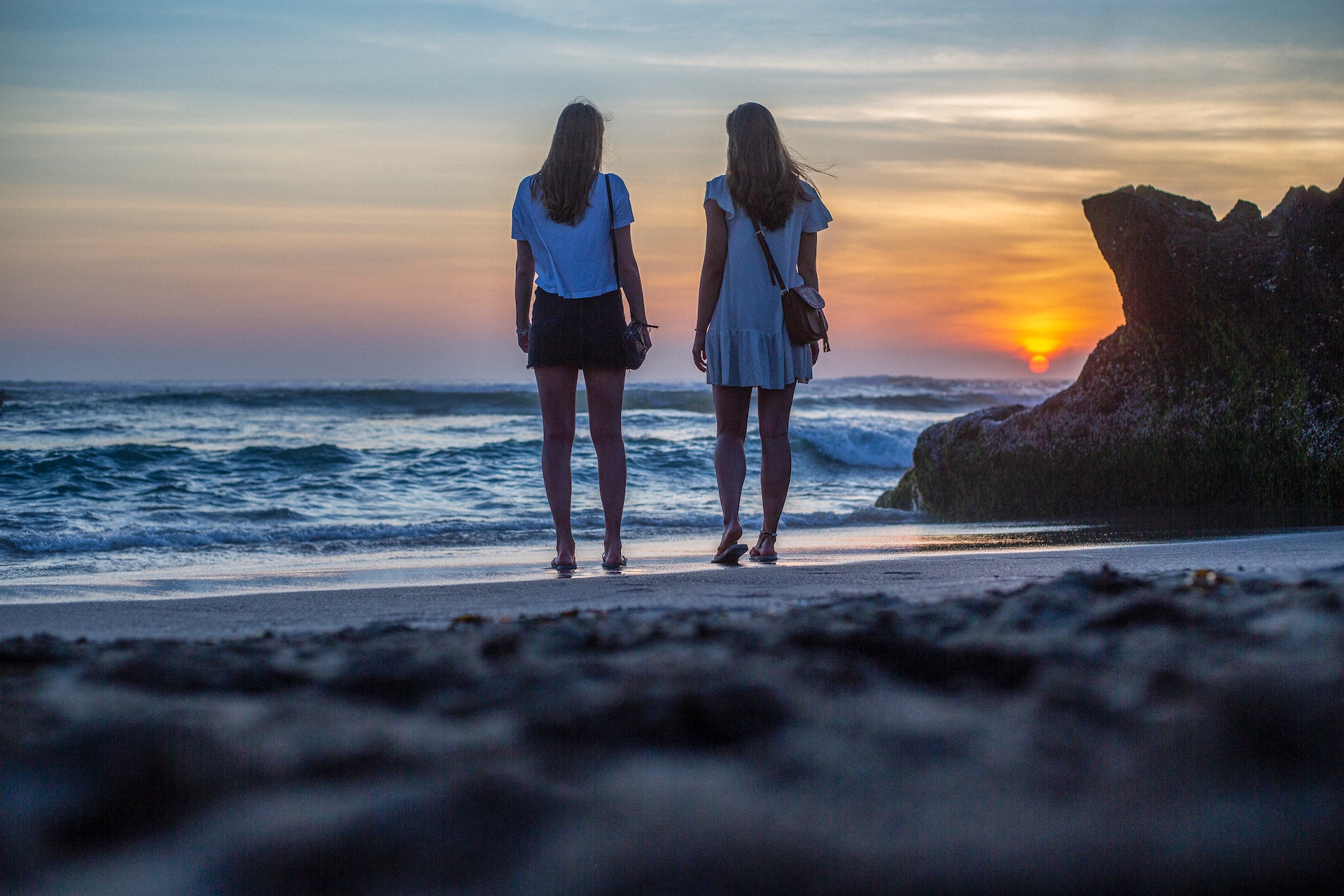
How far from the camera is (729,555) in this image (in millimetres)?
4191

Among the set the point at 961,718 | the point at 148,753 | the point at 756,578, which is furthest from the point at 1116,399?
the point at 148,753

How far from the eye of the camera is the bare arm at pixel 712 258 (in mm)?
4445

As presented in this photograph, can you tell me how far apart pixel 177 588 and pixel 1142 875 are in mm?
3969

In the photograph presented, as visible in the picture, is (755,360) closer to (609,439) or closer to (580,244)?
(609,439)

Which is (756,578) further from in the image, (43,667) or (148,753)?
(148,753)

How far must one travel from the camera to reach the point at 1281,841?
29.0 inches

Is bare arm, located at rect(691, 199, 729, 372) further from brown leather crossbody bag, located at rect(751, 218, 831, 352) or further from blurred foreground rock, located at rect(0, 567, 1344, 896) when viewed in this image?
blurred foreground rock, located at rect(0, 567, 1344, 896)

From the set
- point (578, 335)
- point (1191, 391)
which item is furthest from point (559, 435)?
point (1191, 391)

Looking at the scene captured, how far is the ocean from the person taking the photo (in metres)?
6.32

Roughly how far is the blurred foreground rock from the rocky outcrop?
5.65 metres

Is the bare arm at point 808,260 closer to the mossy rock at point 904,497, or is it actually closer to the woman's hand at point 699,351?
the woman's hand at point 699,351

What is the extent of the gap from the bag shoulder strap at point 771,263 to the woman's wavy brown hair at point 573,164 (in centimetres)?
74

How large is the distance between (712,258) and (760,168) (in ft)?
1.41

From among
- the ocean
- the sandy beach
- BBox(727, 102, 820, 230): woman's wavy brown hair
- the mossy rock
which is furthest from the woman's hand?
the mossy rock
